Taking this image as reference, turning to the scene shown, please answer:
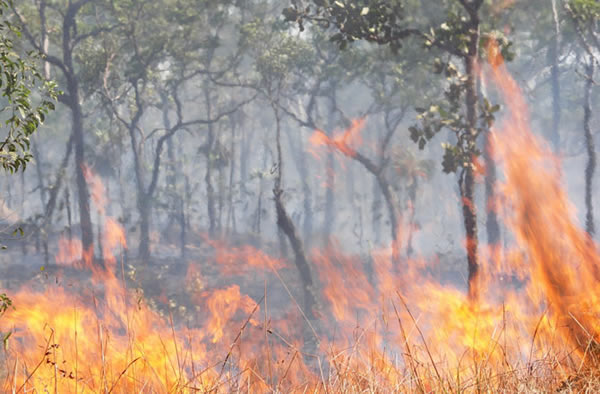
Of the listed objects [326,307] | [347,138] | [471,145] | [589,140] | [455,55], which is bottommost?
[326,307]

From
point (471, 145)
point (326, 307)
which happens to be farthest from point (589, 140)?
point (326, 307)

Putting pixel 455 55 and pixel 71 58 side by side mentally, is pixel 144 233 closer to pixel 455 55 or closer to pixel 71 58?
pixel 71 58

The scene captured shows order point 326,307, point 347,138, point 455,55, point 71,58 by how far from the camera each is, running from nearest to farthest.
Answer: point 455,55
point 326,307
point 71,58
point 347,138

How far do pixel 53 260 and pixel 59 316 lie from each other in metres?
11.7

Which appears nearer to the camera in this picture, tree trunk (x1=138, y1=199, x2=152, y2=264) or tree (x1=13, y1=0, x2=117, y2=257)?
tree (x1=13, y1=0, x2=117, y2=257)

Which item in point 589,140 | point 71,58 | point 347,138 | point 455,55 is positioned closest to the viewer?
point 455,55

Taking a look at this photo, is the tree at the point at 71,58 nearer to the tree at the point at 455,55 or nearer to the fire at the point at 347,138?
the fire at the point at 347,138

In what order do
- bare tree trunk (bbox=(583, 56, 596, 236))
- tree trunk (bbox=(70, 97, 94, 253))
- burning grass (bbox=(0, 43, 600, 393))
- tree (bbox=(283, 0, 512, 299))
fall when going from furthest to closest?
tree trunk (bbox=(70, 97, 94, 253)), bare tree trunk (bbox=(583, 56, 596, 236)), tree (bbox=(283, 0, 512, 299)), burning grass (bbox=(0, 43, 600, 393))

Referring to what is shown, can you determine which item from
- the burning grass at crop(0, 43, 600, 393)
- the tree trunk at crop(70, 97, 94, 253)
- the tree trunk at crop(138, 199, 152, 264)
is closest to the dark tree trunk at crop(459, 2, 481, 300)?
the burning grass at crop(0, 43, 600, 393)

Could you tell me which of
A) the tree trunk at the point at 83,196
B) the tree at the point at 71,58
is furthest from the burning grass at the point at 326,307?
the tree at the point at 71,58

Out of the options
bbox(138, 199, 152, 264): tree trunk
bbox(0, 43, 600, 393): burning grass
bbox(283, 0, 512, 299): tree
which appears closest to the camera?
bbox(0, 43, 600, 393): burning grass

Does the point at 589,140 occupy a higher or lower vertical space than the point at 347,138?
lower

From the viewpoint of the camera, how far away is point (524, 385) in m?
3.35

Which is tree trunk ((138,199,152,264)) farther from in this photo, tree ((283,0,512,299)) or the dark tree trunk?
the dark tree trunk
